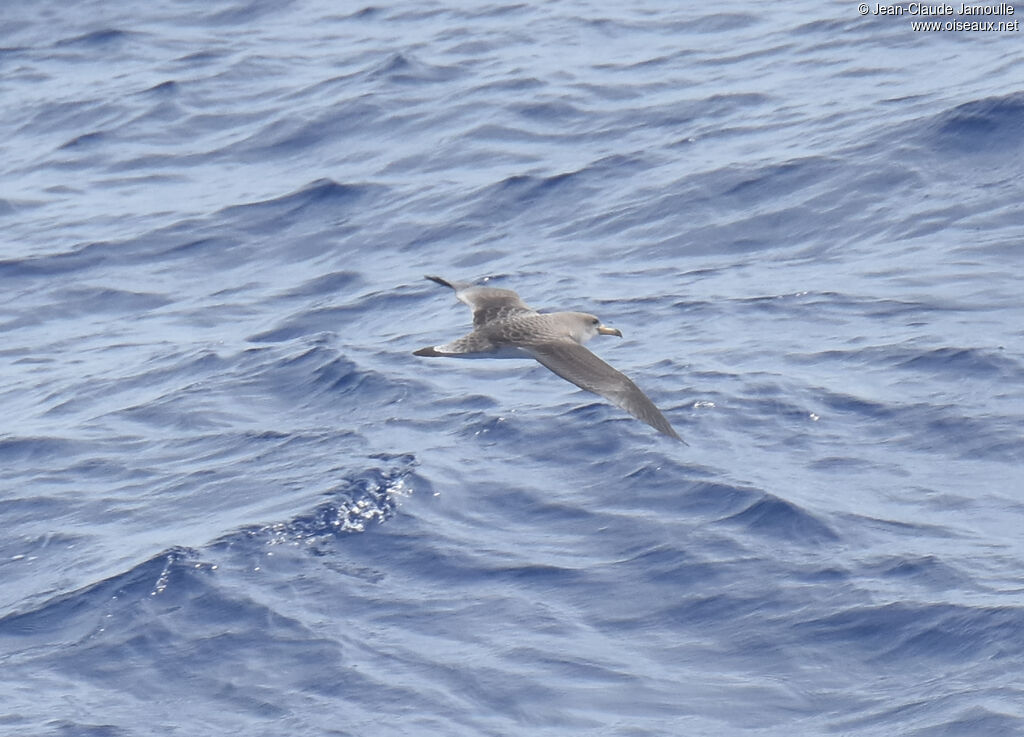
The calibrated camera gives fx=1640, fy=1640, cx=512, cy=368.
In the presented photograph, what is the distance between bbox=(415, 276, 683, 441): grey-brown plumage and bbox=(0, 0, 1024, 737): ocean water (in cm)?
104

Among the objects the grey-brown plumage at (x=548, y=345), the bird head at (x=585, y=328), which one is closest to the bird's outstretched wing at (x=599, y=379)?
the grey-brown plumage at (x=548, y=345)

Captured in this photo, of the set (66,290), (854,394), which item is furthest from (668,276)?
(66,290)

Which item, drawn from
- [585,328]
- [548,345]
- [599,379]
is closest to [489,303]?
[585,328]

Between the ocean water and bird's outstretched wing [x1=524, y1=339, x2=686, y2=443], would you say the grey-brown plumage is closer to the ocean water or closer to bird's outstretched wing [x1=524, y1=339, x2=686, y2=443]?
bird's outstretched wing [x1=524, y1=339, x2=686, y2=443]

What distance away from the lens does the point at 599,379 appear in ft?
29.0

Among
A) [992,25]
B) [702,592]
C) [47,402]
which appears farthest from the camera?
[992,25]

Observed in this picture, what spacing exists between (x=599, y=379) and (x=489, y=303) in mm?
2106

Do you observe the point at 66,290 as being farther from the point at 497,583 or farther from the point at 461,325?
the point at 497,583

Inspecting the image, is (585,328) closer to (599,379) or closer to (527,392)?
(599,379)

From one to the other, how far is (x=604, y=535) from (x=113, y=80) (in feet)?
44.9

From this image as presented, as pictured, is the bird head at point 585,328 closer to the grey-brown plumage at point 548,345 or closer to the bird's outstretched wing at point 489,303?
the grey-brown plumage at point 548,345

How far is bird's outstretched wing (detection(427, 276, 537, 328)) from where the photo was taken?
1047cm

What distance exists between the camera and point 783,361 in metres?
11.9

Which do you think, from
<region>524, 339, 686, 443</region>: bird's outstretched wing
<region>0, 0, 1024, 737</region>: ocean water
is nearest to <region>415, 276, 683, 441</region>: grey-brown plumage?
<region>524, 339, 686, 443</region>: bird's outstretched wing
